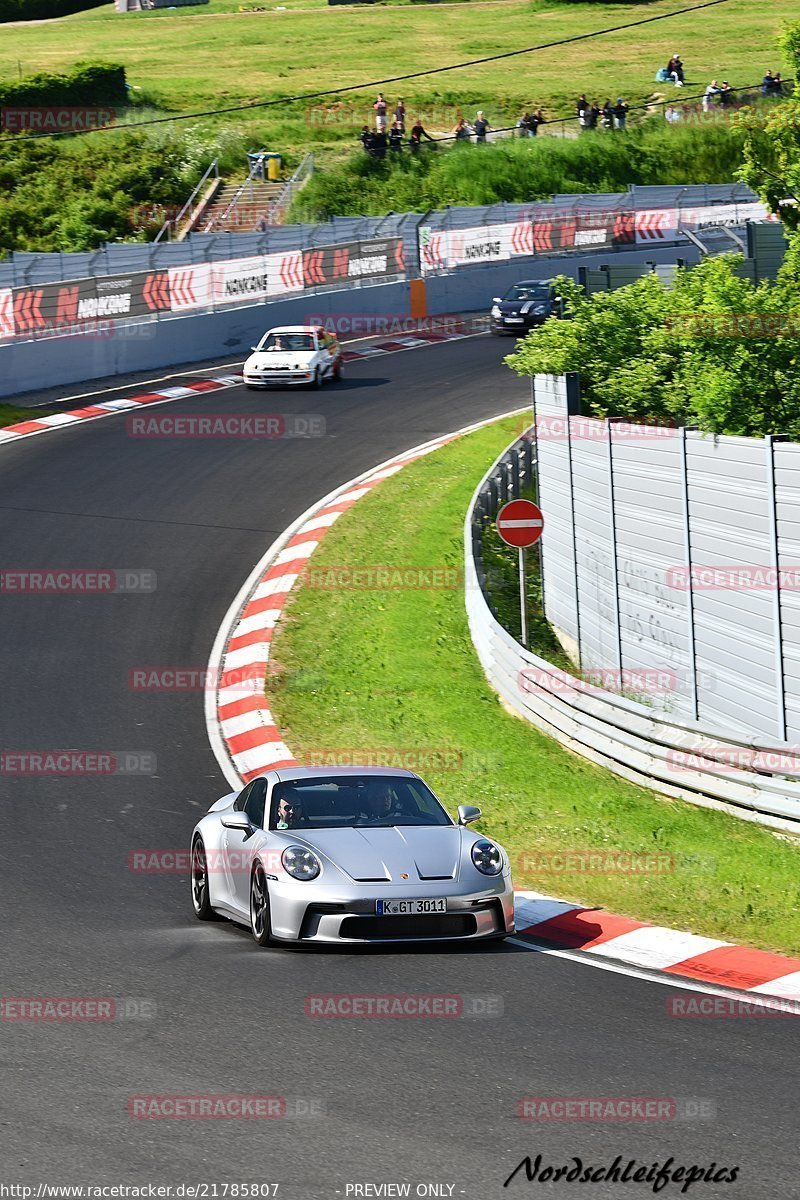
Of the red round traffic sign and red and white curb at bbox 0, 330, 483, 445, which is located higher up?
red and white curb at bbox 0, 330, 483, 445

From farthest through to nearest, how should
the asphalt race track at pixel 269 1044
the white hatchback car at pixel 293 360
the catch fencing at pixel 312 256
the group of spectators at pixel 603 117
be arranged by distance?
1. the group of spectators at pixel 603 117
2. the catch fencing at pixel 312 256
3. the white hatchback car at pixel 293 360
4. the asphalt race track at pixel 269 1044

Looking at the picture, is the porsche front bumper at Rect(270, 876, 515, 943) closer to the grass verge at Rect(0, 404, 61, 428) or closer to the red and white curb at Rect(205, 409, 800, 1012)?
the red and white curb at Rect(205, 409, 800, 1012)

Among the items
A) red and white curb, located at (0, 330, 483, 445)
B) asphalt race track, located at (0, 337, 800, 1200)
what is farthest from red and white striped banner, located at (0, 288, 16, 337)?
asphalt race track, located at (0, 337, 800, 1200)

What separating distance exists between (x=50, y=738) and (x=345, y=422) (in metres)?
15.8

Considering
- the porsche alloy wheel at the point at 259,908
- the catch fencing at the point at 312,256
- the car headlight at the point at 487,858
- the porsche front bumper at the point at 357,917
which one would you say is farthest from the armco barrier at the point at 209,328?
the porsche front bumper at the point at 357,917

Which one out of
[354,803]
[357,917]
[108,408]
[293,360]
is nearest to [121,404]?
[108,408]

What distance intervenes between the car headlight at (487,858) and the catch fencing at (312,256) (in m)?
23.7

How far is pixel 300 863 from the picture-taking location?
10.3m

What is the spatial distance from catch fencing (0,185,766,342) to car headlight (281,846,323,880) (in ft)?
77.4

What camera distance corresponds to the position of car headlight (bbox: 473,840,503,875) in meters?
10.5

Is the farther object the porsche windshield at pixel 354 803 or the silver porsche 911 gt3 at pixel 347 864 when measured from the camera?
the porsche windshield at pixel 354 803

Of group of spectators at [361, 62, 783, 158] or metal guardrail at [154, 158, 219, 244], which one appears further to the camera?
group of spectators at [361, 62, 783, 158]

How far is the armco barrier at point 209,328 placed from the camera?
32.5 m

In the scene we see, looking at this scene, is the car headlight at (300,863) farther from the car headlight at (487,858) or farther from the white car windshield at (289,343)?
the white car windshield at (289,343)
